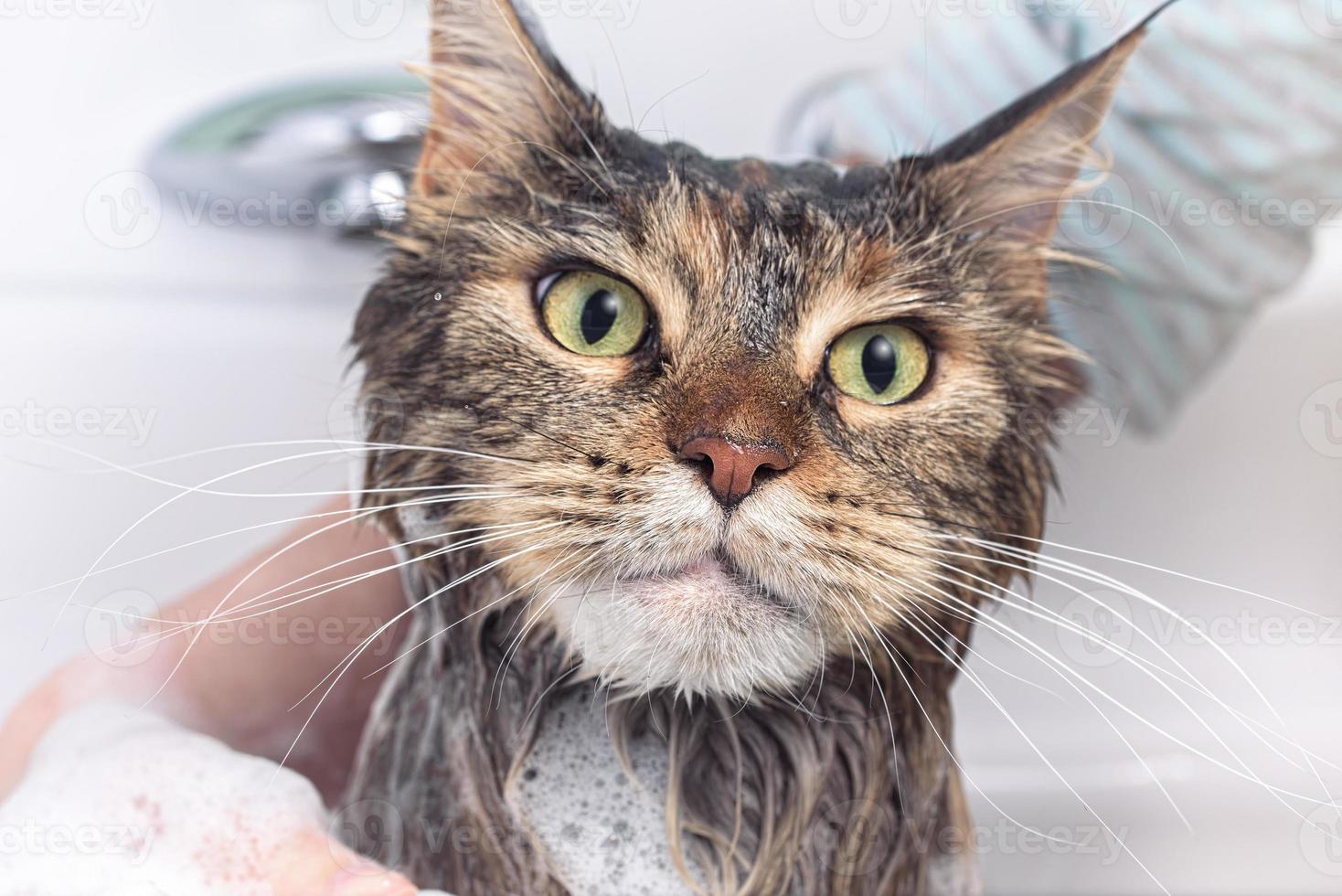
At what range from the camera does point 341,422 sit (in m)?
0.98

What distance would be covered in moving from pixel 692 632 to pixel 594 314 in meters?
0.24

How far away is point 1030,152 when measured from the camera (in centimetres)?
84

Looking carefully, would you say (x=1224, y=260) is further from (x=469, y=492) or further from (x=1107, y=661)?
(x=469, y=492)

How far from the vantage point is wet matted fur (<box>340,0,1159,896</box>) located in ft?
2.23

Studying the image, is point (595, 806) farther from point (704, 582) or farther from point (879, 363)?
point (879, 363)

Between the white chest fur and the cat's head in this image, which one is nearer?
the cat's head

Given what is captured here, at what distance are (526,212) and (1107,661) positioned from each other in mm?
858

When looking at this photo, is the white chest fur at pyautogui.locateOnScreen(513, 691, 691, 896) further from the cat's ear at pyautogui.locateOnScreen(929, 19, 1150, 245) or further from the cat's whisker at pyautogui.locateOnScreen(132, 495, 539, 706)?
the cat's ear at pyautogui.locateOnScreen(929, 19, 1150, 245)

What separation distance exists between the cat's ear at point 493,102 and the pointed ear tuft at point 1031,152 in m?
0.29

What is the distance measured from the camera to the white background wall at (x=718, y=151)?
4.16ft

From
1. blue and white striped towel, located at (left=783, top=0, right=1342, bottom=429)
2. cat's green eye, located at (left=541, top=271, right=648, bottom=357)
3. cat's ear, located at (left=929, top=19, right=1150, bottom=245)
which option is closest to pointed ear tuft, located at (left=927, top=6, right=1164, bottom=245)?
cat's ear, located at (left=929, top=19, right=1150, bottom=245)

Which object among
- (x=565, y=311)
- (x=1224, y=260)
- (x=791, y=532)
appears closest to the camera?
(x=791, y=532)

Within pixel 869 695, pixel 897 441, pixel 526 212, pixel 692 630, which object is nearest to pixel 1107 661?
pixel 869 695

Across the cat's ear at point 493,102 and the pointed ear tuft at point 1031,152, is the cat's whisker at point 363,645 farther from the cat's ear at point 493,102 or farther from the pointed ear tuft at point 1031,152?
the pointed ear tuft at point 1031,152
